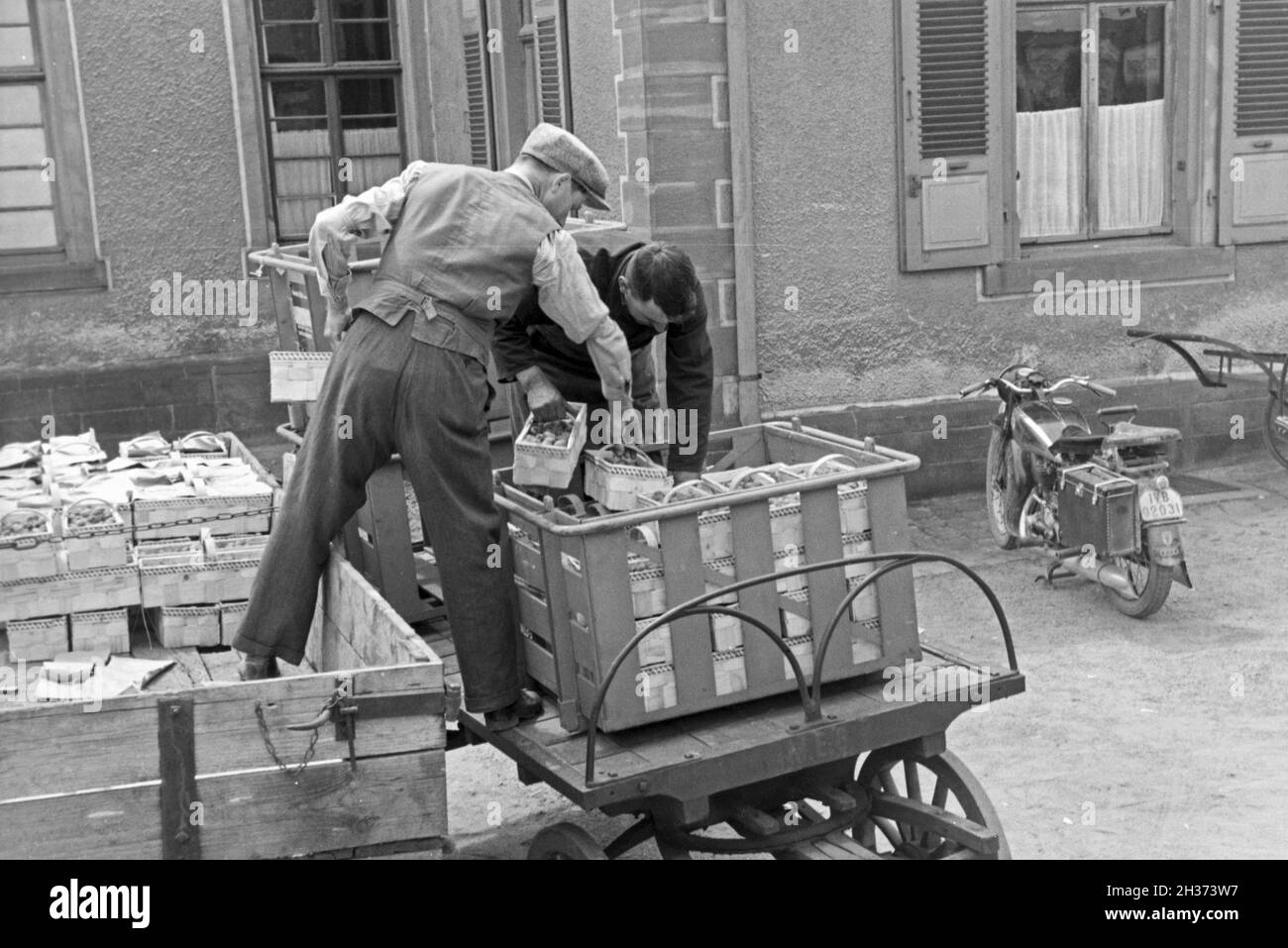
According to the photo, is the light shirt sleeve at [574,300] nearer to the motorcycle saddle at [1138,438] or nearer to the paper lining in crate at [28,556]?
the paper lining in crate at [28,556]

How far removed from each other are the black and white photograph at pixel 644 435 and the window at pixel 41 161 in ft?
0.13

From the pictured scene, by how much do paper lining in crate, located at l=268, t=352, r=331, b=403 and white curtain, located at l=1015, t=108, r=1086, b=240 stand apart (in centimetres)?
566

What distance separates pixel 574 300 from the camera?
438cm

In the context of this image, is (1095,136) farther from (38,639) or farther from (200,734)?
(200,734)

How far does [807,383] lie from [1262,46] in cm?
354

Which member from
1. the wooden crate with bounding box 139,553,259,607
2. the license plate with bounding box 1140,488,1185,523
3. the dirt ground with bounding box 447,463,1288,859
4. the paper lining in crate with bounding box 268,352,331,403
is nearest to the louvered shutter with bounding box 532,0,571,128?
the dirt ground with bounding box 447,463,1288,859

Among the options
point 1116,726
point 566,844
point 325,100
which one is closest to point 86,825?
point 566,844

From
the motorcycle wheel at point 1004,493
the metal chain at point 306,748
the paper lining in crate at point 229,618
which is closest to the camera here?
the metal chain at point 306,748

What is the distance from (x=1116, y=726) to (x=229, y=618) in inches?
133

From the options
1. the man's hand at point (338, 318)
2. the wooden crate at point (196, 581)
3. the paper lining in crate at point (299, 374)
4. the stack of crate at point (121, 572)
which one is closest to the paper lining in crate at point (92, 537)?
the stack of crate at point (121, 572)

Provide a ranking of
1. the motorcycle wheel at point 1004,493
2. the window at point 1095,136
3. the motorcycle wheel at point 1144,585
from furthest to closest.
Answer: the window at point 1095,136
the motorcycle wheel at point 1004,493
the motorcycle wheel at point 1144,585

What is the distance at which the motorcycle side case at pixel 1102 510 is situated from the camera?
7086mm

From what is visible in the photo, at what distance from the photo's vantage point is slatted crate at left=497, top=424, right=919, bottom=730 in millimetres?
3980

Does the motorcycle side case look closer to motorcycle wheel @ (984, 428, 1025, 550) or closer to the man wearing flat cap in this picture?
motorcycle wheel @ (984, 428, 1025, 550)
